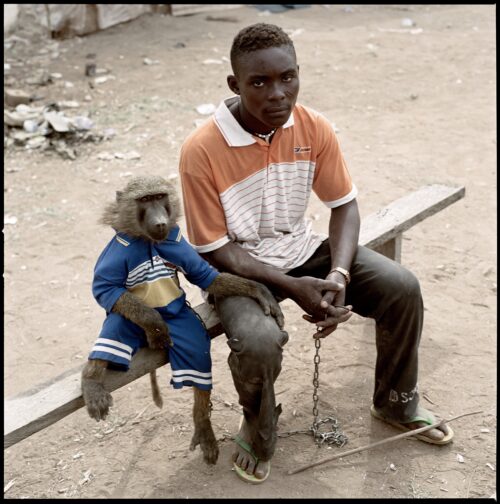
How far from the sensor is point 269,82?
290 centimetres

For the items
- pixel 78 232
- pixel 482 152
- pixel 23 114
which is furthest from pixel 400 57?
pixel 78 232

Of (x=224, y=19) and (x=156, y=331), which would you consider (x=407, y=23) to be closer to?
(x=224, y=19)

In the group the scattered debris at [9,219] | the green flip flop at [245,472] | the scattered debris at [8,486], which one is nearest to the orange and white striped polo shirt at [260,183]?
the green flip flop at [245,472]

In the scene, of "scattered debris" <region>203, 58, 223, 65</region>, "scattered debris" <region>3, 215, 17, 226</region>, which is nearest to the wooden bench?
"scattered debris" <region>3, 215, 17, 226</region>

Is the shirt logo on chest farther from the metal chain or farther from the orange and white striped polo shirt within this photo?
the metal chain

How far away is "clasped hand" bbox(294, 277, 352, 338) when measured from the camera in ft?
10.0

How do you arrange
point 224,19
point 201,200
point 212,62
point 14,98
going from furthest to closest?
point 224,19 → point 212,62 → point 14,98 → point 201,200

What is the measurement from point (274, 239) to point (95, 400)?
107 cm

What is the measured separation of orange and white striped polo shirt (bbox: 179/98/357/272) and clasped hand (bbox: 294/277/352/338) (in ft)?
0.75

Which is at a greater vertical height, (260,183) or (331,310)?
(260,183)

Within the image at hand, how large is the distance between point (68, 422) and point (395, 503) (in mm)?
1648

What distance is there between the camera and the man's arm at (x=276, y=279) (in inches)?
120

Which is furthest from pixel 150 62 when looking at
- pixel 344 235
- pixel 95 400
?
pixel 95 400

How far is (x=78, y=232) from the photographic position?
5508 mm
